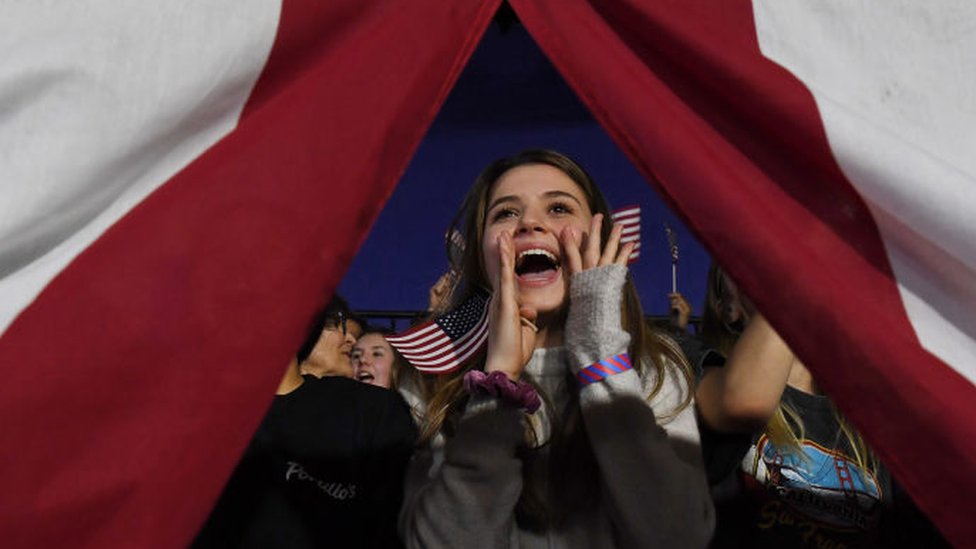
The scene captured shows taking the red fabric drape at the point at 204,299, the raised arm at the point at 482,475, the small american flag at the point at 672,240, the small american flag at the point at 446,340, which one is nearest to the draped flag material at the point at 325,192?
the red fabric drape at the point at 204,299

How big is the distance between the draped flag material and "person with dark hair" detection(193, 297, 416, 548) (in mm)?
812

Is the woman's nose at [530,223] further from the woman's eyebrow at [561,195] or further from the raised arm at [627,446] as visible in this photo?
the raised arm at [627,446]

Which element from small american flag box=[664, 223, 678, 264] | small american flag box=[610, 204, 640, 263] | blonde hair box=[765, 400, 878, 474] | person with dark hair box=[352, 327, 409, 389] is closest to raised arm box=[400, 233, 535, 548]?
small american flag box=[610, 204, 640, 263]

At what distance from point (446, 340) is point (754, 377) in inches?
19.3

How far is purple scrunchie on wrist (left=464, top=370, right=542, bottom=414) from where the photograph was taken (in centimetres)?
125

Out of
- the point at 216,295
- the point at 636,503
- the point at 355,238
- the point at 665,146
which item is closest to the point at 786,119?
the point at 665,146

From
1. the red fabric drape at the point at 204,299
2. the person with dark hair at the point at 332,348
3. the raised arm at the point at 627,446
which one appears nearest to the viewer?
the red fabric drape at the point at 204,299

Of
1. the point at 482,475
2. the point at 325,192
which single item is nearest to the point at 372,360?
the point at 482,475

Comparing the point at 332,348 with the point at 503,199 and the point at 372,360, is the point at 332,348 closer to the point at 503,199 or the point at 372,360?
the point at 372,360

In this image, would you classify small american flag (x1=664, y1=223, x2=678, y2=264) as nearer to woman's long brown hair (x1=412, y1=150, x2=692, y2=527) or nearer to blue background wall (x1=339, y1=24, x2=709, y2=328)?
blue background wall (x1=339, y1=24, x2=709, y2=328)

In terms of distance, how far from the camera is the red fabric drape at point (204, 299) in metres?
0.65

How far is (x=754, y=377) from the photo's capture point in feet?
4.01

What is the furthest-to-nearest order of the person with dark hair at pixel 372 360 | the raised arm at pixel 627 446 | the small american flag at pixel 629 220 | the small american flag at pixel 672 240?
the person with dark hair at pixel 372 360
the small american flag at pixel 672 240
the small american flag at pixel 629 220
the raised arm at pixel 627 446

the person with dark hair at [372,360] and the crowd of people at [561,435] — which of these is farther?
the person with dark hair at [372,360]
